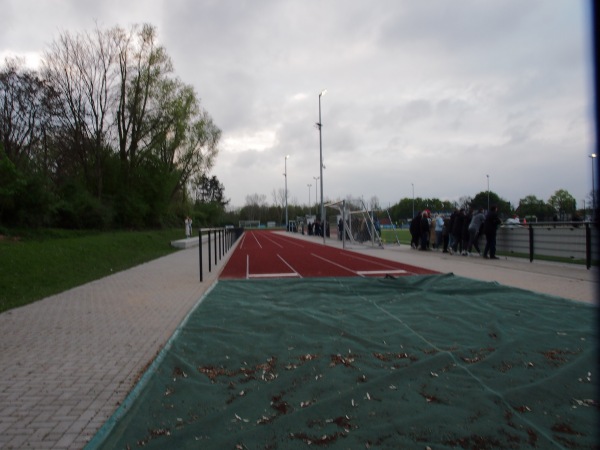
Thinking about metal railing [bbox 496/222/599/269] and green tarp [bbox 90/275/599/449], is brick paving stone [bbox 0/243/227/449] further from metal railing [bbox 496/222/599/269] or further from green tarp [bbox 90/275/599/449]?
metal railing [bbox 496/222/599/269]

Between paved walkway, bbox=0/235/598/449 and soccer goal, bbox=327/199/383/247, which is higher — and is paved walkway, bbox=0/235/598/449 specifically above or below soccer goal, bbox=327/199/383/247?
below

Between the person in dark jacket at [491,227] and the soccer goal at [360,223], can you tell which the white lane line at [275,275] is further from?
the soccer goal at [360,223]

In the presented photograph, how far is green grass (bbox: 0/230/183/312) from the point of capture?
33.6 feet

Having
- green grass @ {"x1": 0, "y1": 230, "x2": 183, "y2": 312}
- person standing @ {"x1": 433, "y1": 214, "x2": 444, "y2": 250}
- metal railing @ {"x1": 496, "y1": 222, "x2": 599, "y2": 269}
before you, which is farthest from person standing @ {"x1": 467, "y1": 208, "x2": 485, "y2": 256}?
green grass @ {"x1": 0, "y1": 230, "x2": 183, "y2": 312}

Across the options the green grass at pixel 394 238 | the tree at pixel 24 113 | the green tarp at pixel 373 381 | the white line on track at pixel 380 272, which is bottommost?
the green tarp at pixel 373 381

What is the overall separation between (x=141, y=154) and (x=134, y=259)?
2045 cm

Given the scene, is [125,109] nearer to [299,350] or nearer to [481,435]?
[299,350]

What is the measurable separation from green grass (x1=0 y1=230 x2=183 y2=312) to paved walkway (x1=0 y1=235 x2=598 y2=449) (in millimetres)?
656

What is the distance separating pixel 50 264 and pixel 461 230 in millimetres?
14360

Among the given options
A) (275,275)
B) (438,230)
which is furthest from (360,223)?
(275,275)

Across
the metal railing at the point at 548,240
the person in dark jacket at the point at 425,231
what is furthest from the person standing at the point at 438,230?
the metal railing at the point at 548,240

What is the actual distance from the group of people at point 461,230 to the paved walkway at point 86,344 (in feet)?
13.6

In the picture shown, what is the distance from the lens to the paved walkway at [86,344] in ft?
11.7

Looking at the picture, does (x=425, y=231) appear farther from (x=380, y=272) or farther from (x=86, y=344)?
(x=86, y=344)
